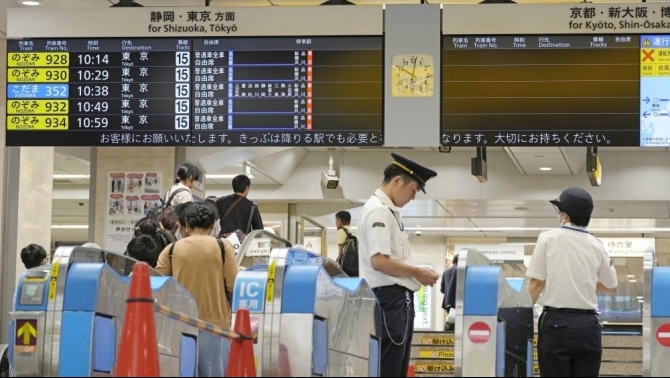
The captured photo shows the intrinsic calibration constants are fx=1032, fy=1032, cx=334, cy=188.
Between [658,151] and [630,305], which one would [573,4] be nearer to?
[658,151]

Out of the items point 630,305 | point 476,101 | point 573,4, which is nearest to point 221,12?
point 476,101

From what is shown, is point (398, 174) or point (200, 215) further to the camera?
point (200, 215)

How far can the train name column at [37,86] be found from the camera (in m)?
8.22

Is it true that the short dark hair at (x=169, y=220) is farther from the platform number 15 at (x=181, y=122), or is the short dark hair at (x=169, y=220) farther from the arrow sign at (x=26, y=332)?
the arrow sign at (x=26, y=332)

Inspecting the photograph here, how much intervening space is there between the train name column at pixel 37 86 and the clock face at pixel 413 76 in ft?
8.66

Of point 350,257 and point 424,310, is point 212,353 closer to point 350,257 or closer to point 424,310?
point 350,257

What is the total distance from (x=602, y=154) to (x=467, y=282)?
1305cm

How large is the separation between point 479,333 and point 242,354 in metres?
1.24

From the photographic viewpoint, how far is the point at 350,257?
37.1ft

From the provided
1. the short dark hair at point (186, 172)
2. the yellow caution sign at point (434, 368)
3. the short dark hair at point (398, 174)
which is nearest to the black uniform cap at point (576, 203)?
the short dark hair at point (398, 174)

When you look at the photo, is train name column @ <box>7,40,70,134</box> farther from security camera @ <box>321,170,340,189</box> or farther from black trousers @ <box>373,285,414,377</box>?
security camera @ <box>321,170,340,189</box>

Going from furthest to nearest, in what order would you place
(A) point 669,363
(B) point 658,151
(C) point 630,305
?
(C) point 630,305
(B) point 658,151
(A) point 669,363

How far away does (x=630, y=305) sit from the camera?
25.0m

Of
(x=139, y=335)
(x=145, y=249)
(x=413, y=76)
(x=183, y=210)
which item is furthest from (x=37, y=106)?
(x=139, y=335)
